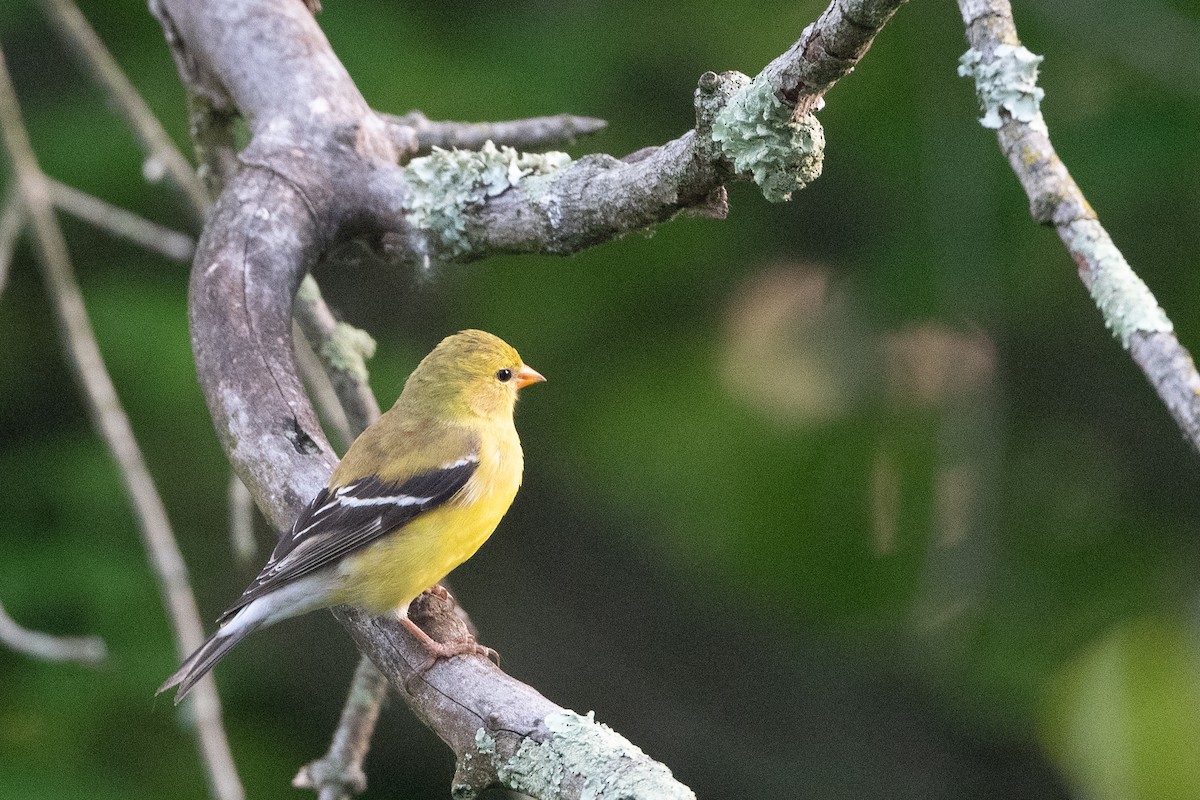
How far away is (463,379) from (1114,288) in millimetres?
2875

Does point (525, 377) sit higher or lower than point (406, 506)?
higher

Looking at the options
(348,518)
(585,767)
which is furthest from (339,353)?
(585,767)

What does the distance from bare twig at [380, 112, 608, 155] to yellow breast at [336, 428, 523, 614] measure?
3.05ft

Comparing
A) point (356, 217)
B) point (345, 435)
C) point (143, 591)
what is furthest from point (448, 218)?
point (143, 591)

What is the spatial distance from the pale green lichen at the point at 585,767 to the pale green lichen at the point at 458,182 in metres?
1.47

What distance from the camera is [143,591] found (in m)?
4.96

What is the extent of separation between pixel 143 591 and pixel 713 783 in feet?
9.18

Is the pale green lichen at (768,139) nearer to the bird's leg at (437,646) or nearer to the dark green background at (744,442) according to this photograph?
the bird's leg at (437,646)

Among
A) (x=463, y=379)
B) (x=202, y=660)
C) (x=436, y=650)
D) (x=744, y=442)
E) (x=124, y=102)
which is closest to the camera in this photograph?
(x=436, y=650)

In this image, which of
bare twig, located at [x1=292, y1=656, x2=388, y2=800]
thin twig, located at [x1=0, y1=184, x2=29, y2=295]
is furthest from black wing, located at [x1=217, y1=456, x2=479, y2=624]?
thin twig, located at [x1=0, y1=184, x2=29, y2=295]

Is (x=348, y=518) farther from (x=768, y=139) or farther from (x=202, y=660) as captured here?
(x=768, y=139)

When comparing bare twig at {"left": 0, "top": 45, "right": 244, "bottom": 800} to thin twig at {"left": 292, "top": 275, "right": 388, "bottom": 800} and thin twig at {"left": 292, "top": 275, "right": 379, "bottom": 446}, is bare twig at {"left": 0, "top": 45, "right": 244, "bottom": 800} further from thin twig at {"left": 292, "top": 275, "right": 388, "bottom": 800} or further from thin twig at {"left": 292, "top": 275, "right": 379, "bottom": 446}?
thin twig at {"left": 292, "top": 275, "right": 379, "bottom": 446}

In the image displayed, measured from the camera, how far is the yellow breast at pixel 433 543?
3.16 m

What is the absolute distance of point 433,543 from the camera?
3.41 metres
